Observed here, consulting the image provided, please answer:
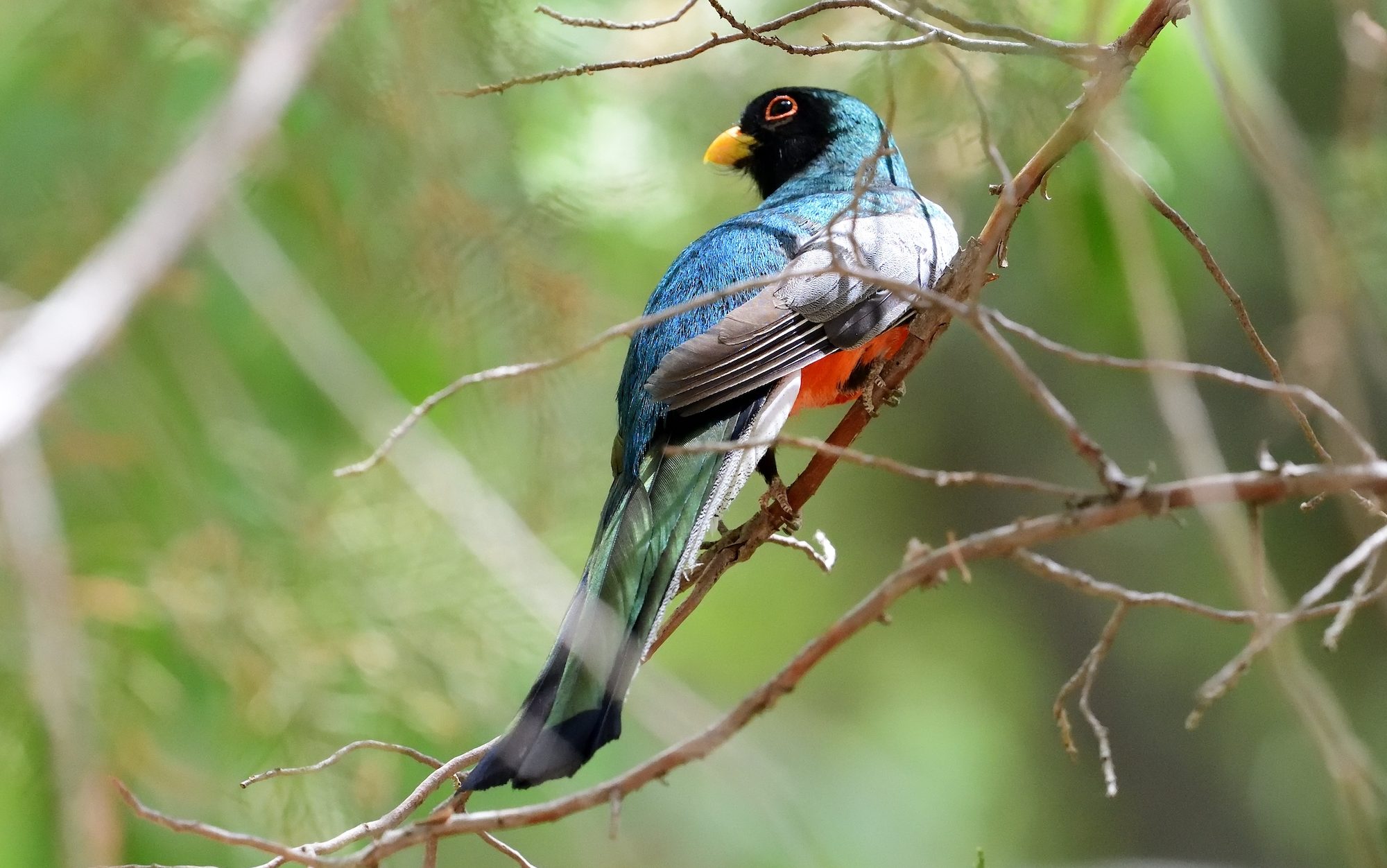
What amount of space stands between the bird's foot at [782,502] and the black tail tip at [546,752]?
0.68m

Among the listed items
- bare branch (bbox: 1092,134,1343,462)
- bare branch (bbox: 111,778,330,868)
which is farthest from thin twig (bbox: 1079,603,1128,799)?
bare branch (bbox: 111,778,330,868)

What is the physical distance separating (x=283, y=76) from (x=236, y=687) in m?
1.67

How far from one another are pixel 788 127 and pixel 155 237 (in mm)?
2343

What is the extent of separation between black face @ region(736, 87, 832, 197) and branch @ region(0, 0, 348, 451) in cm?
170

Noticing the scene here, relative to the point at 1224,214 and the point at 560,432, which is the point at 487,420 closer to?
the point at 560,432

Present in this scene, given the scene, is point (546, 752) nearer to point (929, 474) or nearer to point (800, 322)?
point (929, 474)

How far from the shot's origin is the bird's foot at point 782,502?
8.65 ft

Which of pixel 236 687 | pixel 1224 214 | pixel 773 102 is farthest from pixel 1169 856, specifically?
pixel 236 687

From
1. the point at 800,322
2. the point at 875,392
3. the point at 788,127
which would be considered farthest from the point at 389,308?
the point at 875,392

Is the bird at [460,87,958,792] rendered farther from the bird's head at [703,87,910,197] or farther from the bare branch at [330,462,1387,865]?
the bare branch at [330,462,1387,865]

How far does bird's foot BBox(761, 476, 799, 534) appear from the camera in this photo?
2637 mm

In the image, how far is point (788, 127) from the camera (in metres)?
4.10

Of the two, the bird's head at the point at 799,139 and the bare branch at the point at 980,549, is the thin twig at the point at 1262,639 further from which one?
the bird's head at the point at 799,139

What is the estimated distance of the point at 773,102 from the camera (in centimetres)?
409
